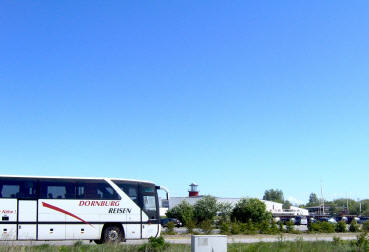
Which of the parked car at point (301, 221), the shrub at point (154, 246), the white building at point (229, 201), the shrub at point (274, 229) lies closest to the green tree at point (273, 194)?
the white building at point (229, 201)

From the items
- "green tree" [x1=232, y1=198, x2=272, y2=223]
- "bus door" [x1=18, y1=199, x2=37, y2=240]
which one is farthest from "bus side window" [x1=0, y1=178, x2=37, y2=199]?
"green tree" [x1=232, y1=198, x2=272, y2=223]

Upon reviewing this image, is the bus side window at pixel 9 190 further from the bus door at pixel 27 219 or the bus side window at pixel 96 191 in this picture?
the bus side window at pixel 96 191

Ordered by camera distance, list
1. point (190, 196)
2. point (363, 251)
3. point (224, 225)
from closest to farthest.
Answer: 1. point (363, 251)
2. point (224, 225)
3. point (190, 196)

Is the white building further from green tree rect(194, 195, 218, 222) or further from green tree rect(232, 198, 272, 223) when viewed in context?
green tree rect(232, 198, 272, 223)

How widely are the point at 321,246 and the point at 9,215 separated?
13.2 meters

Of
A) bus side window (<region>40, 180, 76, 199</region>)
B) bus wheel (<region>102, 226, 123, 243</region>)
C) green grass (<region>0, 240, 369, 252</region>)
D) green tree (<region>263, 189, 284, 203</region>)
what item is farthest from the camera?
green tree (<region>263, 189, 284, 203</region>)

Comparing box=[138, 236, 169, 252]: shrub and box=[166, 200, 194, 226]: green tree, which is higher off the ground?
box=[138, 236, 169, 252]: shrub

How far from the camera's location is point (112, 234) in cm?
2212

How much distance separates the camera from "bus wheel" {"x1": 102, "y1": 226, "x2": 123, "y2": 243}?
2194 cm

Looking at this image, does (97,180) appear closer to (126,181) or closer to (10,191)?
(126,181)

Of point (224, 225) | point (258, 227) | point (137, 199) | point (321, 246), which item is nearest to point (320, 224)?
point (258, 227)

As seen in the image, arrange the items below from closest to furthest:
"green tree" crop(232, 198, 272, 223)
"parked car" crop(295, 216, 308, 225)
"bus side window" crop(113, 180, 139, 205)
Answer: "bus side window" crop(113, 180, 139, 205) → "green tree" crop(232, 198, 272, 223) → "parked car" crop(295, 216, 308, 225)

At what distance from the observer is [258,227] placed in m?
32.9

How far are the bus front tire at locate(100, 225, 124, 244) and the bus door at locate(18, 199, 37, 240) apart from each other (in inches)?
125
